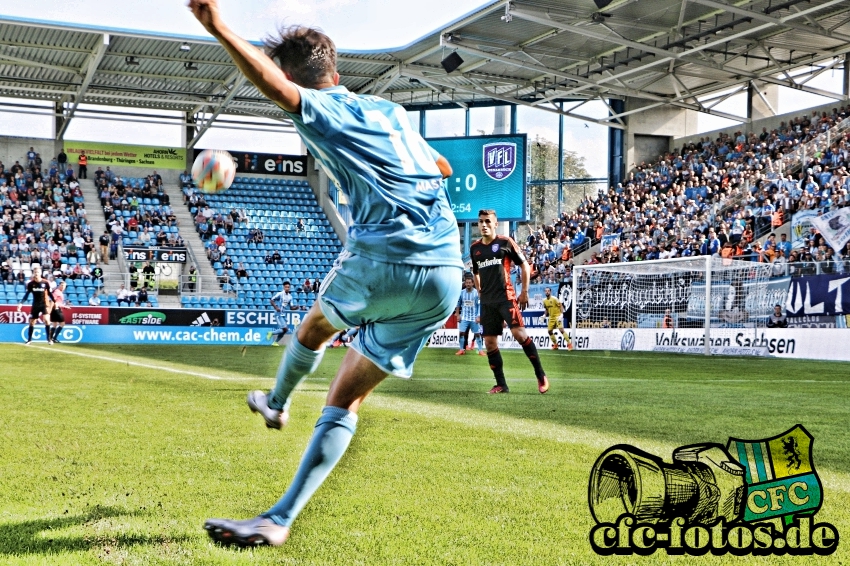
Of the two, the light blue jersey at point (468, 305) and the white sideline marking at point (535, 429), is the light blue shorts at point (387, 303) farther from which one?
the light blue jersey at point (468, 305)

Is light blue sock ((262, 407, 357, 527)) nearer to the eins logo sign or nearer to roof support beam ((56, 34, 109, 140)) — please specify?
the eins logo sign

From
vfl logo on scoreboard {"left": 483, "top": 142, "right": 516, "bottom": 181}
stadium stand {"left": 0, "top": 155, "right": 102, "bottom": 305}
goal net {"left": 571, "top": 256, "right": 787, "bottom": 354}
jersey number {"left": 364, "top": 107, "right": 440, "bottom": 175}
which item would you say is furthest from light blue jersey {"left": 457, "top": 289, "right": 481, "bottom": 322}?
jersey number {"left": 364, "top": 107, "right": 440, "bottom": 175}

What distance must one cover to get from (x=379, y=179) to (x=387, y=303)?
0.50 metres

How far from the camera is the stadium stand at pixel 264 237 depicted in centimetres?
3759

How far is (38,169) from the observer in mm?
40281

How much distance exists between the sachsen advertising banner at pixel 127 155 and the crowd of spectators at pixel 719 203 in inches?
687

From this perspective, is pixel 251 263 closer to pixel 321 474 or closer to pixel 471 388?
pixel 471 388

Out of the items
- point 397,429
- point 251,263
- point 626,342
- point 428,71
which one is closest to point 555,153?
point 428,71

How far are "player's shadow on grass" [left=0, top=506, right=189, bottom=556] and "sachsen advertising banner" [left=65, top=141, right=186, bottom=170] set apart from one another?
1626 inches

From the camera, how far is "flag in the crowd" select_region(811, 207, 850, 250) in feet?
68.3

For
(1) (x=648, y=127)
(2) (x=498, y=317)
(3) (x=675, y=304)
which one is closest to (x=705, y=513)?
(2) (x=498, y=317)

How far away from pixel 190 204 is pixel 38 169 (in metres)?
6.72

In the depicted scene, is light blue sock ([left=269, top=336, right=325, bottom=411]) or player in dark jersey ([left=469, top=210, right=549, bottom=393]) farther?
player in dark jersey ([left=469, top=210, right=549, bottom=393])

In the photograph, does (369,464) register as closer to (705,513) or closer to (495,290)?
(705,513)
